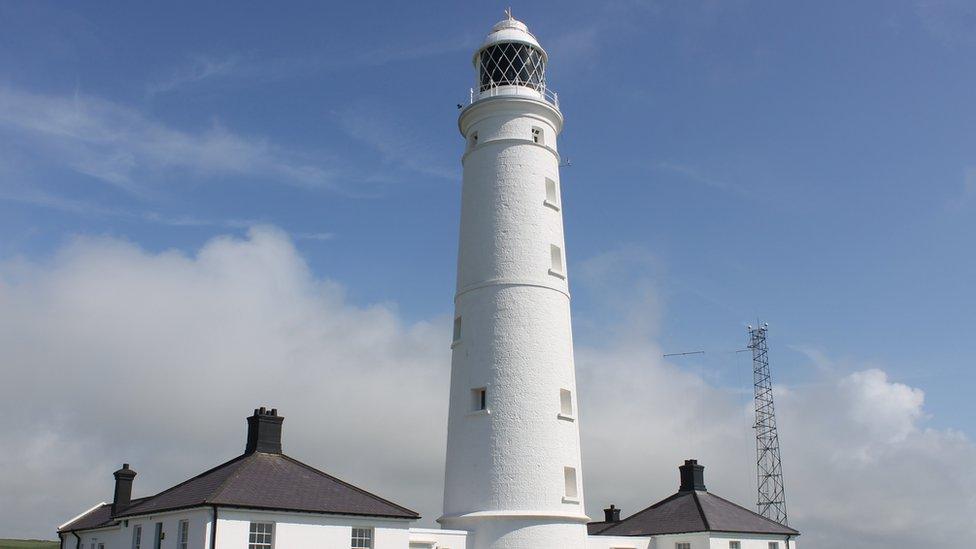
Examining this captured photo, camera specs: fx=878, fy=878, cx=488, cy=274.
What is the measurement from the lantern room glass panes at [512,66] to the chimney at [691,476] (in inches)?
689

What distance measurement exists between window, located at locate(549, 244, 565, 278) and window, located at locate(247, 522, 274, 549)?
1195 cm

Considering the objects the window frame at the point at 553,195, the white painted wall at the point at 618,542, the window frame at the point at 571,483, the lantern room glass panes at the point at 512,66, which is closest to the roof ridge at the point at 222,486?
the window frame at the point at 571,483

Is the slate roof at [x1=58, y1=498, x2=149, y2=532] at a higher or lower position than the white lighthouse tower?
lower

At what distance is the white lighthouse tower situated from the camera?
26375mm

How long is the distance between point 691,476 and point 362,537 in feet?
58.1

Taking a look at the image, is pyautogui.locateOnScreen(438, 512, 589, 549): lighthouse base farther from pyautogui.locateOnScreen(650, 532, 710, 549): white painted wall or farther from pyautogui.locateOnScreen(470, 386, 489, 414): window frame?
pyautogui.locateOnScreen(650, 532, 710, 549): white painted wall

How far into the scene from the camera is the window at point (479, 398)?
90.0 ft

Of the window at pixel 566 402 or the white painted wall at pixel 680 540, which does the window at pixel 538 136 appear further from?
the white painted wall at pixel 680 540

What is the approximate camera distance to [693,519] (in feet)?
113

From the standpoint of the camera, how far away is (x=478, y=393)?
90.9 feet

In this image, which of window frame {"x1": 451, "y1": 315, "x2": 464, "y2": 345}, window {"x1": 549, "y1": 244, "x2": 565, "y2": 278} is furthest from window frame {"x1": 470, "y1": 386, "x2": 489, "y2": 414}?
window {"x1": 549, "y1": 244, "x2": 565, "y2": 278}

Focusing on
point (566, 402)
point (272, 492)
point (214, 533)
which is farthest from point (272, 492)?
point (566, 402)

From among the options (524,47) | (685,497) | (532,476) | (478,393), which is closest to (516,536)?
(532,476)

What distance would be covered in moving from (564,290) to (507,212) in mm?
3210
